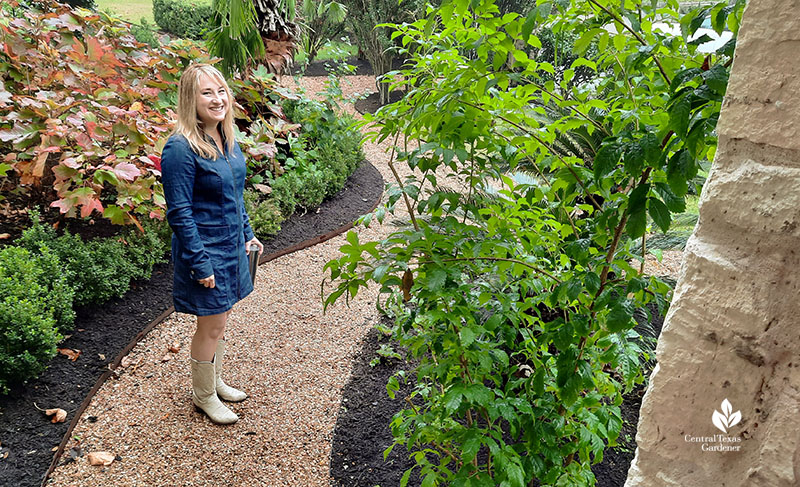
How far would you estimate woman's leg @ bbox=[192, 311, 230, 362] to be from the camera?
263 centimetres

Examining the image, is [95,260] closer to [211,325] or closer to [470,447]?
[211,325]

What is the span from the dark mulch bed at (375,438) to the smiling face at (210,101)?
163cm

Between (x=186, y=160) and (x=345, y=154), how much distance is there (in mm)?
4148

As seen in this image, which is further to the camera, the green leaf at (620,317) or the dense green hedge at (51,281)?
the dense green hedge at (51,281)

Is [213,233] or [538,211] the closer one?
[538,211]

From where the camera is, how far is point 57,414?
2.70 m

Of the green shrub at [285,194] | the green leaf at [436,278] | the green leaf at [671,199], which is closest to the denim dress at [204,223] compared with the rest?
the green leaf at [436,278]

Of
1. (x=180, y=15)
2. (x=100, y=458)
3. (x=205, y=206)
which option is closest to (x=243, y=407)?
(x=100, y=458)

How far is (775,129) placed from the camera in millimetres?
754

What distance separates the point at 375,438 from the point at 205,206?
1.41m

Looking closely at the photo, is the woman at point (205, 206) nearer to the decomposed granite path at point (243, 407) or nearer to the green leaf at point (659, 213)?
the decomposed granite path at point (243, 407)

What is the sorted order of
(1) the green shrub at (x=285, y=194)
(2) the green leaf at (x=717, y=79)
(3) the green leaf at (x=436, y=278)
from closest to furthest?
(2) the green leaf at (x=717, y=79) < (3) the green leaf at (x=436, y=278) < (1) the green shrub at (x=285, y=194)

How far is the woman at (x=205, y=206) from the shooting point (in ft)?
7.66

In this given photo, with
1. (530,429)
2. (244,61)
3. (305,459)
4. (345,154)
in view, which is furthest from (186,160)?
(345,154)
